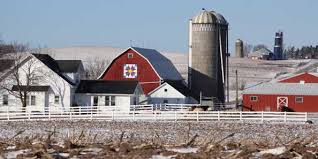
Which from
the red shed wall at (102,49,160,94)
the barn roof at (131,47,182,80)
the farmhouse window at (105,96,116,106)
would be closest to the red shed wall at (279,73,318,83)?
the barn roof at (131,47,182,80)

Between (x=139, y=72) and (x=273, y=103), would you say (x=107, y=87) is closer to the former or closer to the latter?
(x=139, y=72)

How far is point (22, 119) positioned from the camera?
4859 centimetres

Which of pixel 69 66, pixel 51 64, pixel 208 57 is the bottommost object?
pixel 69 66

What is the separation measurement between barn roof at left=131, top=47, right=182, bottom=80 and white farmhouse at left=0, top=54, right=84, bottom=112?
9.97 meters

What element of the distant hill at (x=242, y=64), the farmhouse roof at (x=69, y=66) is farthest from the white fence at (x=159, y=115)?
the distant hill at (x=242, y=64)

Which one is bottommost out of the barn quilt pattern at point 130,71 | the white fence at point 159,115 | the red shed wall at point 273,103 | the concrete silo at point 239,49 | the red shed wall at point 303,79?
the white fence at point 159,115

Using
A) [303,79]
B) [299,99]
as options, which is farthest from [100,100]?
[303,79]

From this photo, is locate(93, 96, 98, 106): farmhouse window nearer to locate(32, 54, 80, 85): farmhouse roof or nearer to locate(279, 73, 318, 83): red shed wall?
locate(32, 54, 80, 85): farmhouse roof

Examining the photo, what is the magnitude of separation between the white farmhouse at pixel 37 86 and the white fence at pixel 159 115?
24.6ft

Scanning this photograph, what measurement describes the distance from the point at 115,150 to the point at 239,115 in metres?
30.4

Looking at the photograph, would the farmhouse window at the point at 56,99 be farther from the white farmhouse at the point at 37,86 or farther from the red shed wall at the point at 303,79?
the red shed wall at the point at 303,79

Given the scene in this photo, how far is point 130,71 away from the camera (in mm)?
66938

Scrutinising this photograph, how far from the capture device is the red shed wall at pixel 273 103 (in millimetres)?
57531

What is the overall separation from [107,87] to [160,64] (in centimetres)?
1157
